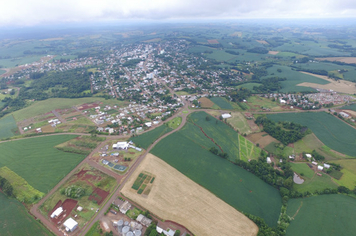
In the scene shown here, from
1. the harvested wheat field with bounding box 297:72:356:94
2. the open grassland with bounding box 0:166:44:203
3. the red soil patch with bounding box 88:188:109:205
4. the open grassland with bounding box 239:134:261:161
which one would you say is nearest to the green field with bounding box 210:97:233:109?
the open grassland with bounding box 239:134:261:161

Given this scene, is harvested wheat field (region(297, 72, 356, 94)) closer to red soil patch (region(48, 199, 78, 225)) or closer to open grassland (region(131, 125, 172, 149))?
open grassland (region(131, 125, 172, 149))

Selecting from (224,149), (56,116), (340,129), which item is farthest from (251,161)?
(56,116)

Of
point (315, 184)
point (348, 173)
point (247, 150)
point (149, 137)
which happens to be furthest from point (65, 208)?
point (348, 173)

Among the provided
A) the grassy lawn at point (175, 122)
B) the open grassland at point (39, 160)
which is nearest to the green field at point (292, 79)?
the grassy lawn at point (175, 122)

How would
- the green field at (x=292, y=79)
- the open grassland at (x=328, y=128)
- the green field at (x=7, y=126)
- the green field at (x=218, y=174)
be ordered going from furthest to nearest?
the green field at (x=292, y=79) < the green field at (x=7, y=126) < the open grassland at (x=328, y=128) < the green field at (x=218, y=174)

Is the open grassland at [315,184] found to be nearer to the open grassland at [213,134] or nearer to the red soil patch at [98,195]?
the open grassland at [213,134]

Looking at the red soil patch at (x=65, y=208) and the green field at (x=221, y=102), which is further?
the green field at (x=221, y=102)
